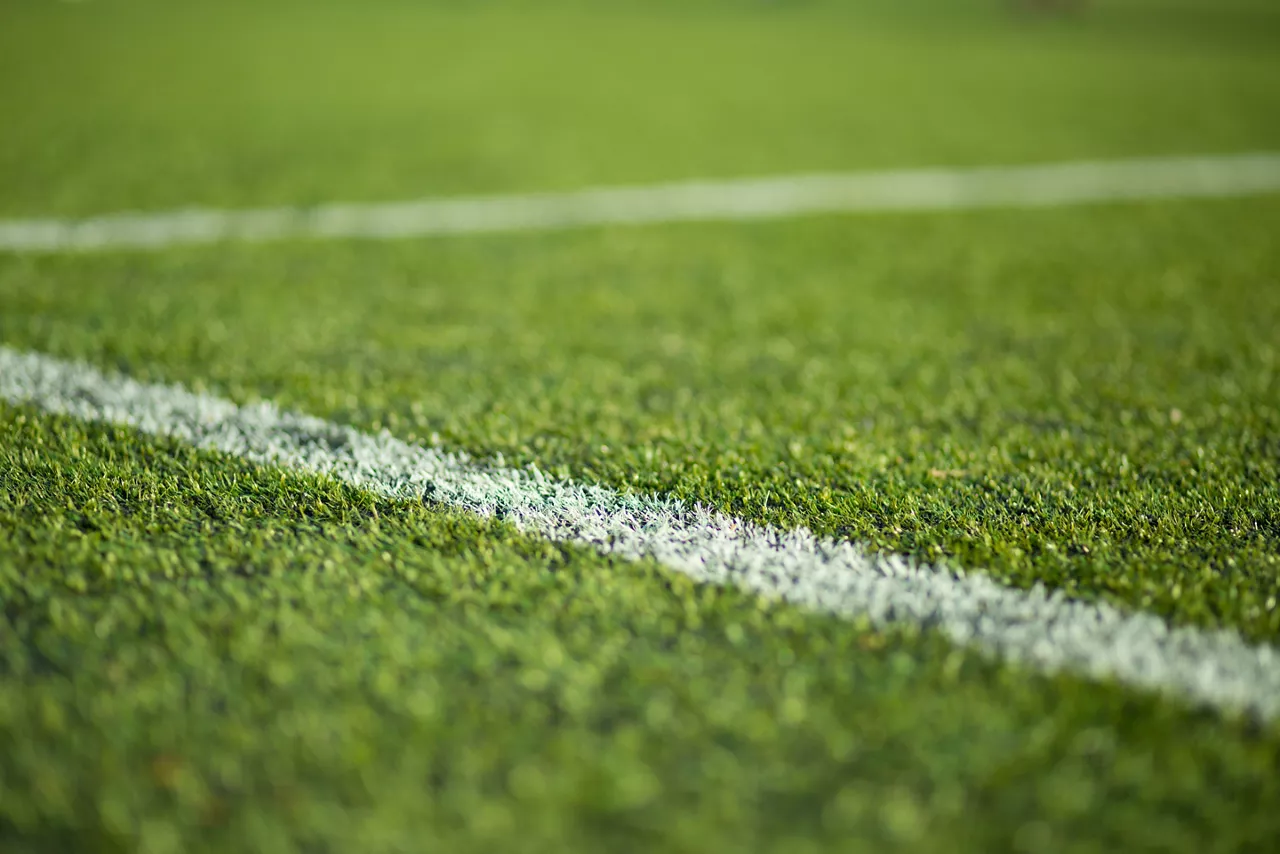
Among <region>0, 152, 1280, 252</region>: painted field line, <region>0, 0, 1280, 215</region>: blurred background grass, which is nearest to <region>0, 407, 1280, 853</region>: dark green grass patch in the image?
<region>0, 152, 1280, 252</region>: painted field line

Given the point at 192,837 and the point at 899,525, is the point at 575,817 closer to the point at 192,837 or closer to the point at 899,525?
the point at 192,837

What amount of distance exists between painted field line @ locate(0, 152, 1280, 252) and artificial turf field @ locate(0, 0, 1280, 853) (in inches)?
7.2

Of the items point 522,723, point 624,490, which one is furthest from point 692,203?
point 522,723

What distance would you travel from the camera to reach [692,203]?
346 centimetres

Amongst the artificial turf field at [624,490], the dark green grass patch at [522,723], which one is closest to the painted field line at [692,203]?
the artificial turf field at [624,490]

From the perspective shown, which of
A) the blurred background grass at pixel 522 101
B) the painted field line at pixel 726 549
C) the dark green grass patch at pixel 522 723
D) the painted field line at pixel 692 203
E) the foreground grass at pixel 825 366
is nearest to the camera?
the dark green grass patch at pixel 522 723

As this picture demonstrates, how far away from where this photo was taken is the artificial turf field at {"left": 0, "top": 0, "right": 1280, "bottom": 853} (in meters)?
0.81

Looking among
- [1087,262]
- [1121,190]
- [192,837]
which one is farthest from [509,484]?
[1121,190]

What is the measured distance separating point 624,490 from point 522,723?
0.52 meters

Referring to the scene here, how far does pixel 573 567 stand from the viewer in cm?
114

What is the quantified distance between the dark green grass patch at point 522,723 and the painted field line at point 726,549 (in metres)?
0.05

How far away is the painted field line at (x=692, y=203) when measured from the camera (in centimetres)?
270

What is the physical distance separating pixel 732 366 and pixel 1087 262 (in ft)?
4.84

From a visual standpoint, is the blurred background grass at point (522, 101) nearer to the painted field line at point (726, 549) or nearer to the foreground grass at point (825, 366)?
the foreground grass at point (825, 366)
